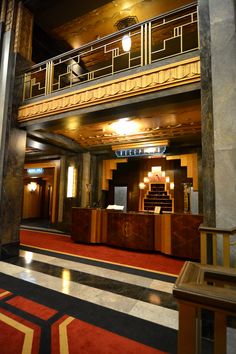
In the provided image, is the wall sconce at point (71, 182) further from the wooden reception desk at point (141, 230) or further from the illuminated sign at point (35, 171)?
the illuminated sign at point (35, 171)

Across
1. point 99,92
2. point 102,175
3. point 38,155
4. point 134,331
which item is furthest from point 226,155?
point 38,155

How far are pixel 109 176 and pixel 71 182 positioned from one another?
153 centimetres

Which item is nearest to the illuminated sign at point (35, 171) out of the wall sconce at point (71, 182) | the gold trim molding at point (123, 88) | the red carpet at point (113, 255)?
the wall sconce at point (71, 182)

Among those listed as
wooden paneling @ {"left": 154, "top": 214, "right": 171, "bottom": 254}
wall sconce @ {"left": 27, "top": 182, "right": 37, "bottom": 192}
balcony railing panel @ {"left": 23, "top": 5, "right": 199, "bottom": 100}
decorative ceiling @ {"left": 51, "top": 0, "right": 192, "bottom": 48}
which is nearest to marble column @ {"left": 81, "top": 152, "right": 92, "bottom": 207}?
balcony railing panel @ {"left": 23, "top": 5, "right": 199, "bottom": 100}

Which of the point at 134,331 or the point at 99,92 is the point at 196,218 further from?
the point at 99,92

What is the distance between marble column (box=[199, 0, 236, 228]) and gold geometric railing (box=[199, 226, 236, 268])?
21 cm

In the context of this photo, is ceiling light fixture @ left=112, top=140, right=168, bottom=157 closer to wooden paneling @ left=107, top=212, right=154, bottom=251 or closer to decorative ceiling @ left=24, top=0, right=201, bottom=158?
decorative ceiling @ left=24, top=0, right=201, bottom=158

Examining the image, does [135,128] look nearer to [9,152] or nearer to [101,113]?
[101,113]

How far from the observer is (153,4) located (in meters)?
4.98

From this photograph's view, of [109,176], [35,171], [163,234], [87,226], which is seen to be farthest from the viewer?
[35,171]

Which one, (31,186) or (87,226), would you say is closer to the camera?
(87,226)

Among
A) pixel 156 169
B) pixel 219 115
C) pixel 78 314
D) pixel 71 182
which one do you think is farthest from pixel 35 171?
pixel 219 115

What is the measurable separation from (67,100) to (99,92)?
30.0 inches

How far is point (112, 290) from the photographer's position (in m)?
2.94
